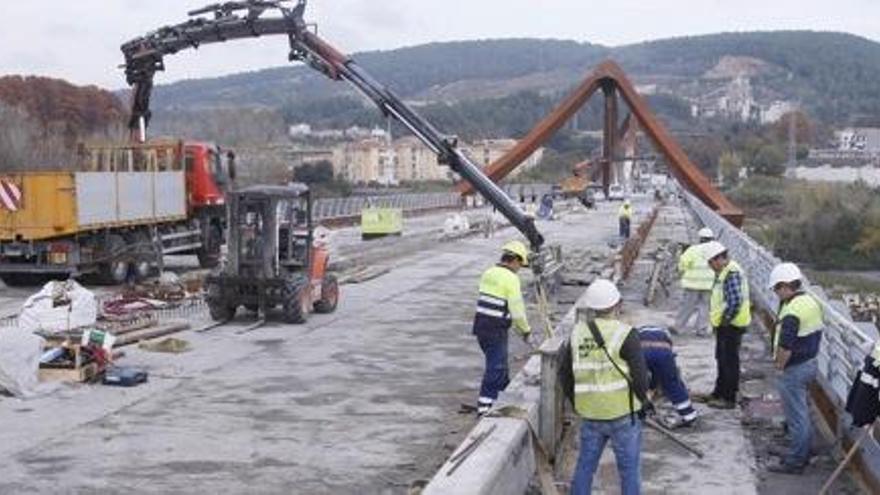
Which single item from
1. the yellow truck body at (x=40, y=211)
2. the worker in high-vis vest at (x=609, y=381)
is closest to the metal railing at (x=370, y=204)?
the yellow truck body at (x=40, y=211)

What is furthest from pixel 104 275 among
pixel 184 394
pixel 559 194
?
pixel 559 194

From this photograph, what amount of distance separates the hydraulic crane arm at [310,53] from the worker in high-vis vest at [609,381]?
1533 centimetres

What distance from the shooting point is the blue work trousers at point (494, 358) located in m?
11.6

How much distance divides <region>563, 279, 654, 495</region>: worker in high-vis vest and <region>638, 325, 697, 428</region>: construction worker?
300cm

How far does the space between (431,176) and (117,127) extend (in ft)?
357

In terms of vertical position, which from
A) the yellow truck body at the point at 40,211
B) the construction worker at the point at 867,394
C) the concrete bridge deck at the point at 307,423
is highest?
the yellow truck body at the point at 40,211

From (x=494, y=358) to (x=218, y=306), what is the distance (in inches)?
351

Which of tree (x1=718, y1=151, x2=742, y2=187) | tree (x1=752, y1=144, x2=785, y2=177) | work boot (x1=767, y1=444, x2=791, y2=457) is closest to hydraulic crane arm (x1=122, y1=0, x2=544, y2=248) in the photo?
work boot (x1=767, y1=444, x2=791, y2=457)

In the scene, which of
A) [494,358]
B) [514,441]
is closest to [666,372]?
[494,358]

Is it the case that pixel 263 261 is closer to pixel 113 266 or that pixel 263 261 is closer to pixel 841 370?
pixel 113 266

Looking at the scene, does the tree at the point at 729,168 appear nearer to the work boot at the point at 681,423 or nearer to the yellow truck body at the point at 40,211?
the yellow truck body at the point at 40,211

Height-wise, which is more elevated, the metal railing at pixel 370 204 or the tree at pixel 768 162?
the tree at pixel 768 162

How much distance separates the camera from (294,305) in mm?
19344

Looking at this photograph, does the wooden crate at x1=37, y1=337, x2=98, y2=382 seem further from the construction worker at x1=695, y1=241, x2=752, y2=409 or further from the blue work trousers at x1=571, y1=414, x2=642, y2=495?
the blue work trousers at x1=571, y1=414, x2=642, y2=495
